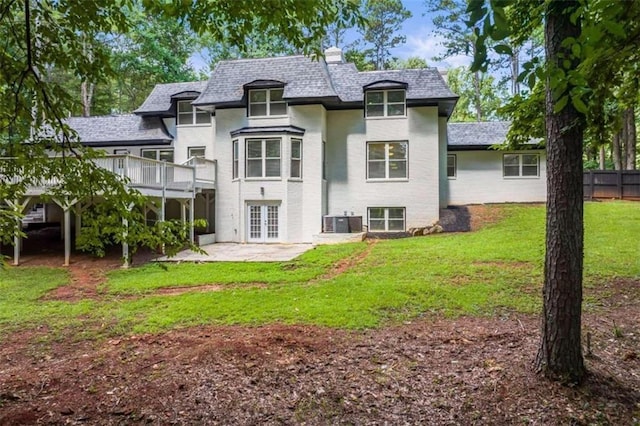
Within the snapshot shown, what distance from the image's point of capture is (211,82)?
1772 cm

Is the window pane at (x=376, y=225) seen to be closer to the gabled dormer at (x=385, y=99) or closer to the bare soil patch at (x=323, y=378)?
the gabled dormer at (x=385, y=99)

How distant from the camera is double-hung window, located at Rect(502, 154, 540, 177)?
19.2 metres

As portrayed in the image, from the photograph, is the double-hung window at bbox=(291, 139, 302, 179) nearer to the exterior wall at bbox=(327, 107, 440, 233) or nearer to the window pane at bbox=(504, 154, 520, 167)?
the exterior wall at bbox=(327, 107, 440, 233)

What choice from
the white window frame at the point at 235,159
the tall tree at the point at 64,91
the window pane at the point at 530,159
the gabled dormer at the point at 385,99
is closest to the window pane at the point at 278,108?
the white window frame at the point at 235,159

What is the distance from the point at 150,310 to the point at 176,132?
13339 millimetres

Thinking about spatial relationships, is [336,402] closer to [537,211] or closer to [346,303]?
[346,303]

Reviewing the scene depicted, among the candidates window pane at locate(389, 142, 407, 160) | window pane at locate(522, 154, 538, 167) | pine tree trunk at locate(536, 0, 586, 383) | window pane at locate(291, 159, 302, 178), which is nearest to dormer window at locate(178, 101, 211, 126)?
window pane at locate(291, 159, 302, 178)

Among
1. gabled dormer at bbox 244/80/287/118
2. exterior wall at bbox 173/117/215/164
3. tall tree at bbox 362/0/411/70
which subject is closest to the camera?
gabled dormer at bbox 244/80/287/118

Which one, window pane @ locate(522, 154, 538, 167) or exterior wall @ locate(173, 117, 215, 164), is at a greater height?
exterior wall @ locate(173, 117, 215, 164)

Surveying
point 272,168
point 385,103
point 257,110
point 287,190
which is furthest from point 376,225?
point 257,110

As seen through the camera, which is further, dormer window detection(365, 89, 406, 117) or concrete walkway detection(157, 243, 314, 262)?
dormer window detection(365, 89, 406, 117)

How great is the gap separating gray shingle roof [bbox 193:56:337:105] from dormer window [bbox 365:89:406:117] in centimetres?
185

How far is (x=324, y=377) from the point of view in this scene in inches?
156

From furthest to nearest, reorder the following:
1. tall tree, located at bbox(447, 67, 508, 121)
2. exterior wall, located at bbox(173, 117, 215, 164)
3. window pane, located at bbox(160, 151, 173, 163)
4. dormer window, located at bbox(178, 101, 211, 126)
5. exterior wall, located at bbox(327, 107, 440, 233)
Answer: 1. tall tree, located at bbox(447, 67, 508, 121)
2. window pane, located at bbox(160, 151, 173, 163)
3. dormer window, located at bbox(178, 101, 211, 126)
4. exterior wall, located at bbox(173, 117, 215, 164)
5. exterior wall, located at bbox(327, 107, 440, 233)
